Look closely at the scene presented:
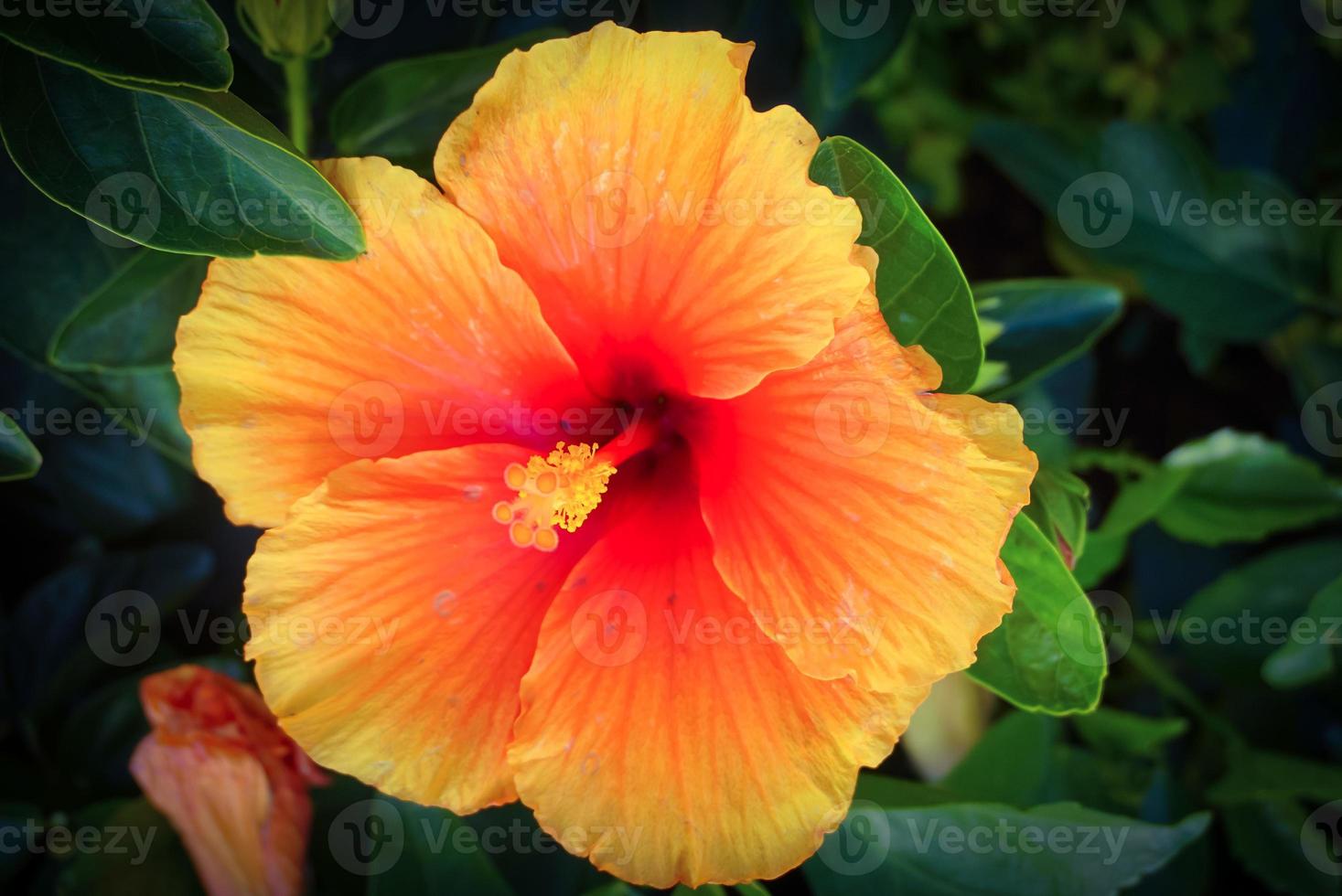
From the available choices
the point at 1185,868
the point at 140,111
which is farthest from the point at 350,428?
the point at 1185,868

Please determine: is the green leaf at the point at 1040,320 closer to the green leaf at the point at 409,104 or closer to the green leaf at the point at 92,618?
the green leaf at the point at 409,104

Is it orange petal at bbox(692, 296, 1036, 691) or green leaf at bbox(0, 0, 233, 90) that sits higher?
green leaf at bbox(0, 0, 233, 90)

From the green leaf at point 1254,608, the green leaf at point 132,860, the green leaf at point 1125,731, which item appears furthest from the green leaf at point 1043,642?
the green leaf at point 132,860

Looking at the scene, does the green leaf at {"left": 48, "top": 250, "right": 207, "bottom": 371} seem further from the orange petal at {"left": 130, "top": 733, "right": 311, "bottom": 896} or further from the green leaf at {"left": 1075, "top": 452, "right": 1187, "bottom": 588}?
the green leaf at {"left": 1075, "top": 452, "right": 1187, "bottom": 588}

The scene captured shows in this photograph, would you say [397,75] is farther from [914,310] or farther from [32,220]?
[914,310]

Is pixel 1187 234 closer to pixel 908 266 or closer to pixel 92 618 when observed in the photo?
pixel 908 266

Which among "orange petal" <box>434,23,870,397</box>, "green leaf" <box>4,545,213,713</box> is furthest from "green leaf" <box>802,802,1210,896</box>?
"green leaf" <box>4,545,213,713</box>
